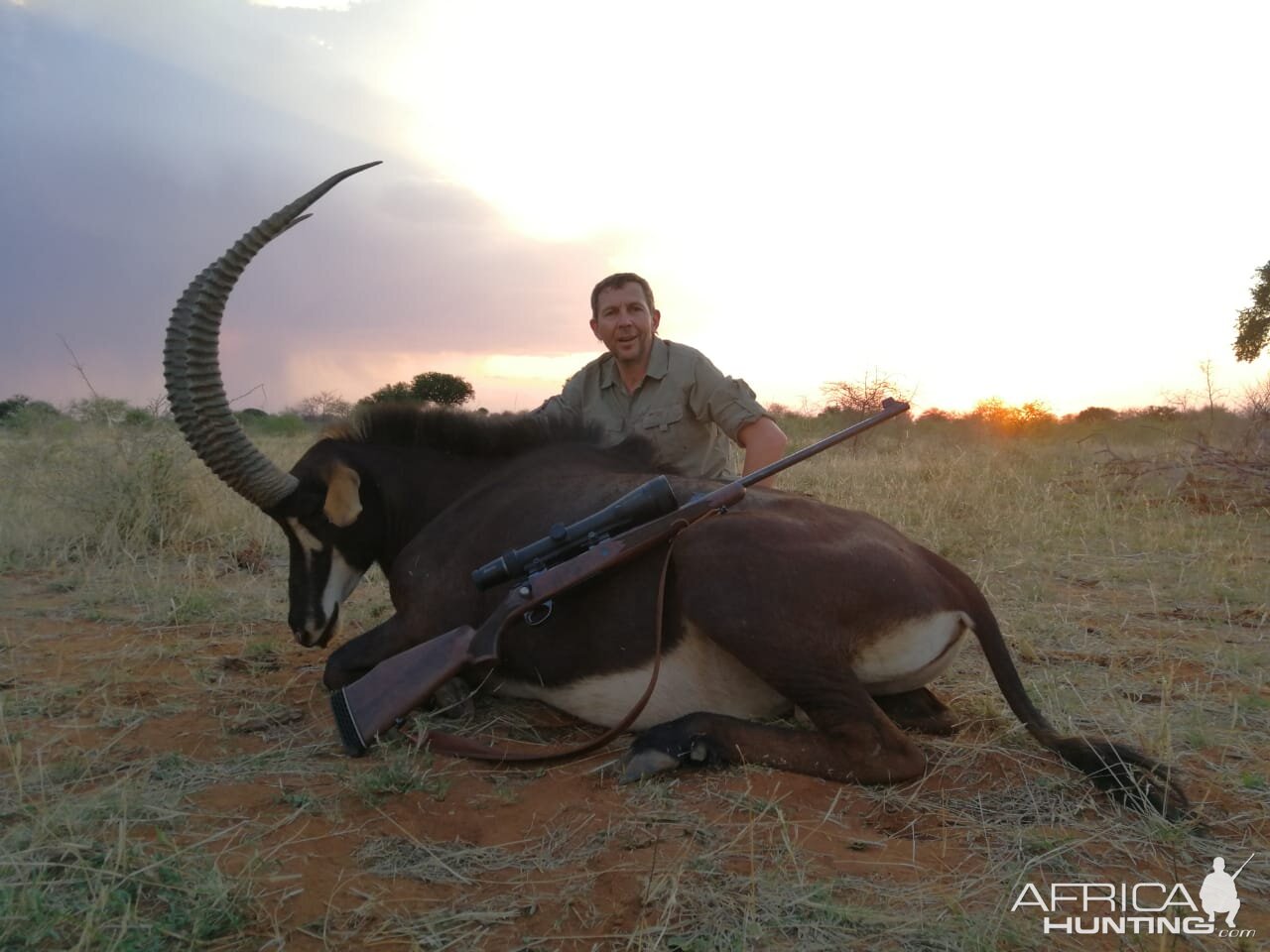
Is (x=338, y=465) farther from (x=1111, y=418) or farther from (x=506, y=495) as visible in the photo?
(x=1111, y=418)

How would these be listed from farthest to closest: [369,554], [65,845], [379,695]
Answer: [369,554], [379,695], [65,845]

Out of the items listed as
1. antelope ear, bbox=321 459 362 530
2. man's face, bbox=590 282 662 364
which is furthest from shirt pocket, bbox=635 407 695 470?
antelope ear, bbox=321 459 362 530

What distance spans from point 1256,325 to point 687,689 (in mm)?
25342

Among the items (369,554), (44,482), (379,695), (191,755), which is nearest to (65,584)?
(44,482)

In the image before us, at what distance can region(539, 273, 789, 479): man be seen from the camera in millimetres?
5527

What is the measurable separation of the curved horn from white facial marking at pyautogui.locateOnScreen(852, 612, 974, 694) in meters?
2.69

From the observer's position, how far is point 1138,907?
229 centimetres

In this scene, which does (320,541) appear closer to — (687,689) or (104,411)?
(687,689)

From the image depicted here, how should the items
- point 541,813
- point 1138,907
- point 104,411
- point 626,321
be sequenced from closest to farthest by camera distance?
point 1138,907, point 541,813, point 626,321, point 104,411

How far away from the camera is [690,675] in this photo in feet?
10.8

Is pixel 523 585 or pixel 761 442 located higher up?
pixel 761 442

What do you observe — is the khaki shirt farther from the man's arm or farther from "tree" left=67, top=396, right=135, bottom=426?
"tree" left=67, top=396, right=135, bottom=426

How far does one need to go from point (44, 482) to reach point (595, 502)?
7.05 metres

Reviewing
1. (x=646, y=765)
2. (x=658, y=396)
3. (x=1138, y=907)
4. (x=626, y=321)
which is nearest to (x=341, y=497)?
(x=646, y=765)
